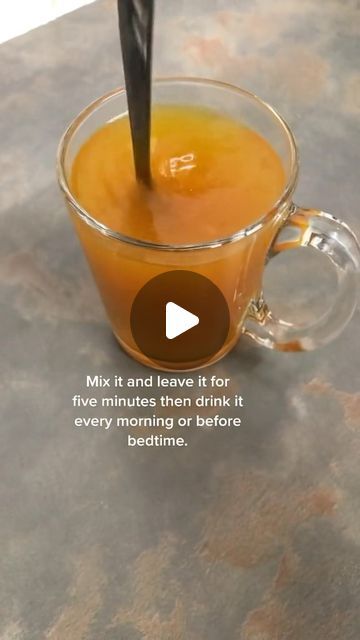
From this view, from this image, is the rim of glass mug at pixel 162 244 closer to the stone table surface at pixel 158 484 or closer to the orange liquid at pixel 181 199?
the orange liquid at pixel 181 199

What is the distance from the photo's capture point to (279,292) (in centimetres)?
70

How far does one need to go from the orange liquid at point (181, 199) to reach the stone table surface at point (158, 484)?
85mm

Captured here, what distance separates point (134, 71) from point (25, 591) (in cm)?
36

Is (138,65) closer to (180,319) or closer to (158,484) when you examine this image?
(180,319)

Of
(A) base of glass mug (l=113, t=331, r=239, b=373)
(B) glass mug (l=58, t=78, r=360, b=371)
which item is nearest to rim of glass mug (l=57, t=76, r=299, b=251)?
(B) glass mug (l=58, t=78, r=360, b=371)

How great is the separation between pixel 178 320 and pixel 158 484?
13 centimetres

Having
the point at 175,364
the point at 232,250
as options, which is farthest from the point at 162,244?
the point at 175,364

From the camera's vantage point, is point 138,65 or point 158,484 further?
point 158,484

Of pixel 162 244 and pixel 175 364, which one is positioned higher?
pixel 162 244

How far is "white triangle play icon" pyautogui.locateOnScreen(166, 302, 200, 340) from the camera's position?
57 centimetres

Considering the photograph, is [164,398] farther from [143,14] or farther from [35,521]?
[143,14]

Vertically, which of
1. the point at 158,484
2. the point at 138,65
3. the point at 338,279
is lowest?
the point at 158,484

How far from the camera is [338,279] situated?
0.60 m

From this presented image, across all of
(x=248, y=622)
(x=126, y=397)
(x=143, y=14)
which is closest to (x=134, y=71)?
(x=143, y=14)
